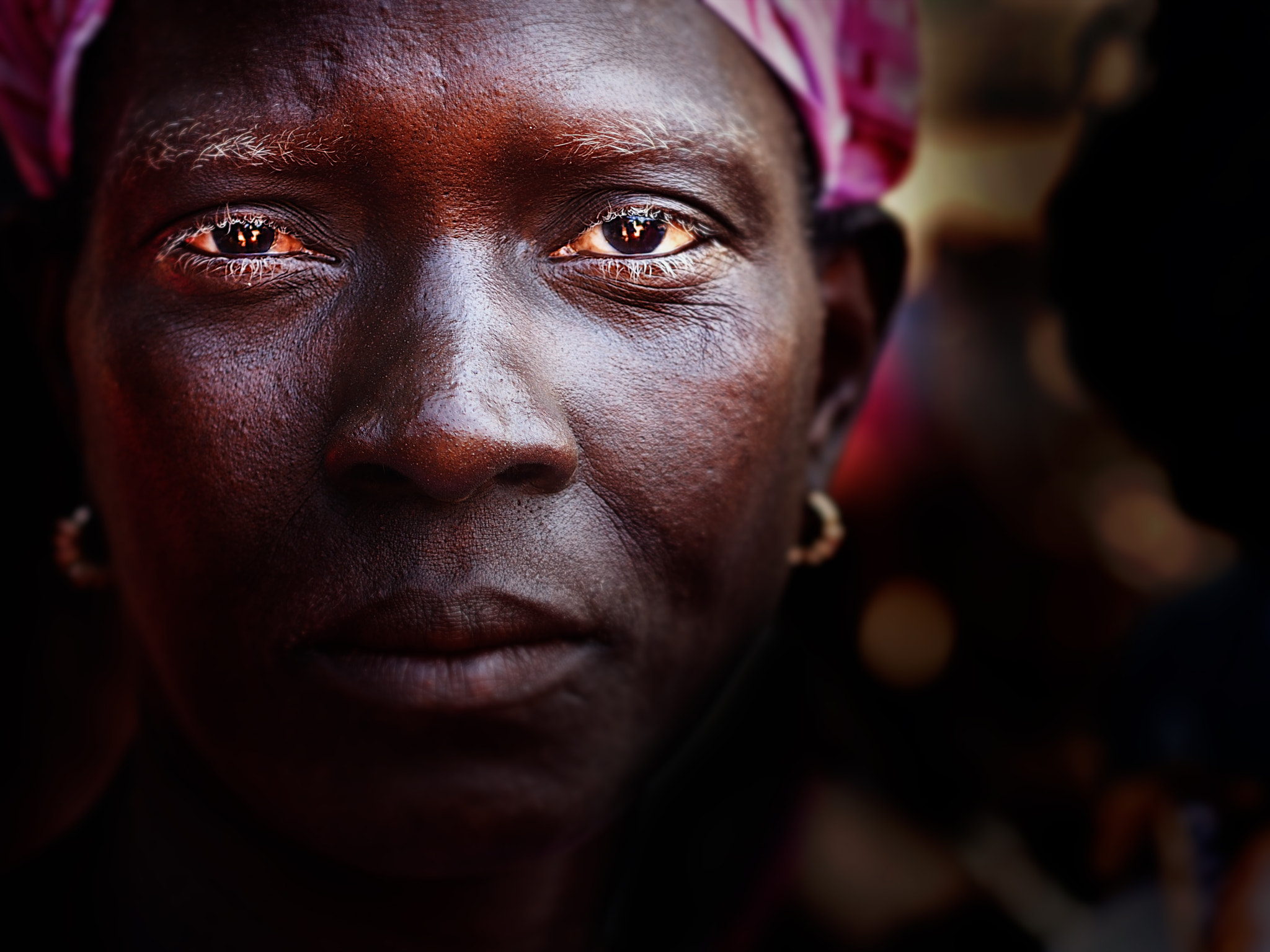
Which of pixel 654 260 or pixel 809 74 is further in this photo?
pixel 809 74

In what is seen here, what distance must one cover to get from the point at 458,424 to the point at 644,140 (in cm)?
46

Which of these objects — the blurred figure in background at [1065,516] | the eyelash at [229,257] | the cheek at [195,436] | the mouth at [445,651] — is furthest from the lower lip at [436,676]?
the blurred figure in background at [1065,516]

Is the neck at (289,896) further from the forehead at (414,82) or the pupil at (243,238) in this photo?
the forehead at (414,82)

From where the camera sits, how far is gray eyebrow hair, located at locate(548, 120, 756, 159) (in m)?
1.39

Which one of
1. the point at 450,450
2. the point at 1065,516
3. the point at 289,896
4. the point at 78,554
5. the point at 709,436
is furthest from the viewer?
the point at 1065,516

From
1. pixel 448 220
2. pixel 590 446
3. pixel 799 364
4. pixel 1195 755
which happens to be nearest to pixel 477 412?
pixel 590 446

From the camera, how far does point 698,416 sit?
1451 millimetres

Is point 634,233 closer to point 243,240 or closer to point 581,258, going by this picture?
point 581,258

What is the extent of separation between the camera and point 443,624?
130 cm

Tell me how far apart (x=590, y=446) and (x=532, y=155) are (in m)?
0.37

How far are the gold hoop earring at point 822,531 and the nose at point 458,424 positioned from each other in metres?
0.65

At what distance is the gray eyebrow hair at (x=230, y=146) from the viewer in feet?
4.46

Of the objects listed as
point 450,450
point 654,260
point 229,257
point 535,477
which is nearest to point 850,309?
point 654,260

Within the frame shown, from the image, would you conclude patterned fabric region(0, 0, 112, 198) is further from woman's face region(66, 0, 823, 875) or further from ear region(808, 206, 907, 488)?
ear region(808, 206, 907, 488)
